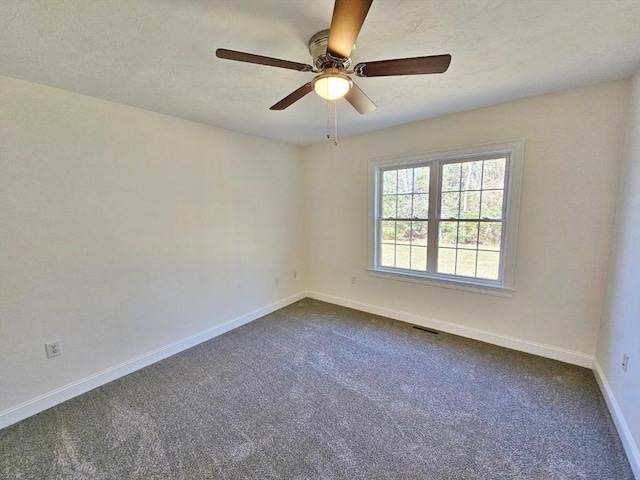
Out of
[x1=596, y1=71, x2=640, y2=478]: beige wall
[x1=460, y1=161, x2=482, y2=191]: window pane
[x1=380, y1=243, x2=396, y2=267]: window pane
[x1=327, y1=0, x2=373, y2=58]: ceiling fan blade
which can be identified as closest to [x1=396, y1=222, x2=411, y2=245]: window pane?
[x1=380, y1=243, x2=396, y2=267]: window pane

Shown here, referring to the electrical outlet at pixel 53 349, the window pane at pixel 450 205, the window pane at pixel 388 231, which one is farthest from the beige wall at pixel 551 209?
the electrical outlet at pixel 53 349

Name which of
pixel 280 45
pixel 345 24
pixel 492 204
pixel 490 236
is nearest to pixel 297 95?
pixel 280 45

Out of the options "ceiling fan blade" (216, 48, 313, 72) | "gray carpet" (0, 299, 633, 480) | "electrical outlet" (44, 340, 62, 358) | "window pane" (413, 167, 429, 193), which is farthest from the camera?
"window pane" (413, 167, 429, 193)

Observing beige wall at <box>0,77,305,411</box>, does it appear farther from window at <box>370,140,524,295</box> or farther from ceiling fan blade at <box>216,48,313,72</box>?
window at <box>370,140,524,295</box>

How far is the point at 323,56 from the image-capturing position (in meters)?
1.40

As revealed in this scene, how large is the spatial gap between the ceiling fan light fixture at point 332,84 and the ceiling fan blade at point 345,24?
16 cm

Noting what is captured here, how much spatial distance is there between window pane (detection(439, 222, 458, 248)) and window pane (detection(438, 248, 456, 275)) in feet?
0.23

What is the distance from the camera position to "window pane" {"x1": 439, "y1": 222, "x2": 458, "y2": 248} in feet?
9.87

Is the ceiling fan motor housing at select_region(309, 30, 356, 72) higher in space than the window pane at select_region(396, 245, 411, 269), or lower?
higher

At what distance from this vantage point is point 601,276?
2.26 metres

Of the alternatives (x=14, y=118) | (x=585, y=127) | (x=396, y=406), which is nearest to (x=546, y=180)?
(x=585, y=127)

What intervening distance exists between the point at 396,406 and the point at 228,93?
2704mm

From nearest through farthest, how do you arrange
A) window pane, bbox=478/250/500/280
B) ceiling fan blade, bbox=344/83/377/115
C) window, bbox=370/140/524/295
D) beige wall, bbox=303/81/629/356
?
ceiling fan blade, bbox=344/83/377/115 < beige wall, bbox=303/81/629/356 < window, bbox=370/140/524/295 < window pane, bbox=478/250/500/280

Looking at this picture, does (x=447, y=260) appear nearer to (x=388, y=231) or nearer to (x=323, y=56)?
(x=388, y=231)
